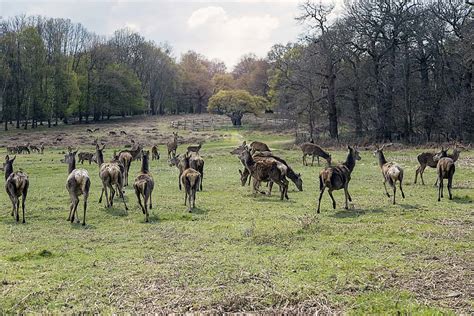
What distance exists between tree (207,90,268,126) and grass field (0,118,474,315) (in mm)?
55090

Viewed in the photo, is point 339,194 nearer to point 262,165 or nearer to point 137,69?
point 262,165

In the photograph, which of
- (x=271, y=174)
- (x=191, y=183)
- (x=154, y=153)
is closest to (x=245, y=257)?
(x=191, y=183)

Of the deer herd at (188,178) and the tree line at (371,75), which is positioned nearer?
the deer herd at (188,178)

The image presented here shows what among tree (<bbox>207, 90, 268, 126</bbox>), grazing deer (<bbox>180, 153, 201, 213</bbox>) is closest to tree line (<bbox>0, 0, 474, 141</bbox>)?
tree (<bbox>207, 90, 268, 126</bbox>)

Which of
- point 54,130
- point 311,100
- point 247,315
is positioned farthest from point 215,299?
point 54,130

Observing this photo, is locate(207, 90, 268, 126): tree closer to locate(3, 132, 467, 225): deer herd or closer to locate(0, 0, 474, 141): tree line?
locate(0, 0, 474, 141): tree line

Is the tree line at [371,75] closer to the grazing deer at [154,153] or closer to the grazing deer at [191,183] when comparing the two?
the grazing deer at [154,153]

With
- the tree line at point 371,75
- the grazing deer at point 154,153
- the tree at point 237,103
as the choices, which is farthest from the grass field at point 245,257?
the tree at point 237,103

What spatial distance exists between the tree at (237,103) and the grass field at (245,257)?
181 ft

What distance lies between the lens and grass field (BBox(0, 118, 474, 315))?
6918mm

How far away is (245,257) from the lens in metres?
9.07

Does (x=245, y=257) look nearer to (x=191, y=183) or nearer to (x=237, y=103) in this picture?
(x=191, y=183)

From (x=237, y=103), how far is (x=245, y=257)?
6258cm

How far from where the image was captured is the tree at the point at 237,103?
7100cm
